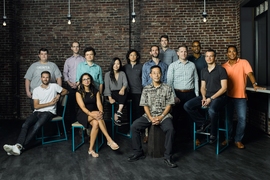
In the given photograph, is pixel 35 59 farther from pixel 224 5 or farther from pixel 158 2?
pixel 224 5

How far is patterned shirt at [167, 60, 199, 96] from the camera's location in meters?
4.75

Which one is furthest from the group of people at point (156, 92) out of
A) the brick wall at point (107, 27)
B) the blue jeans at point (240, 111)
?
the brick wall at point (107, 27)

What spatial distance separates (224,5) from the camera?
7.20 metres

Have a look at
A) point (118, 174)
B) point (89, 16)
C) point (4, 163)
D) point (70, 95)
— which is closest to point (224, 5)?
point (89, 16)

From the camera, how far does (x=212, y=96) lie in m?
4.36

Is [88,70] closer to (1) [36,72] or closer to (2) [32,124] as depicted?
(1) [36,72]

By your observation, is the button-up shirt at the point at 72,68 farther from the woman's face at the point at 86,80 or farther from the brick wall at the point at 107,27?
the brick wall at the point at 107,27

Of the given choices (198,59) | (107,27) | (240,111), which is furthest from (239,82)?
(107,27)

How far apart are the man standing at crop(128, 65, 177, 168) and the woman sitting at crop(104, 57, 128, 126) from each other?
41.9 inches

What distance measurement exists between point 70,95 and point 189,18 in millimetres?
3551

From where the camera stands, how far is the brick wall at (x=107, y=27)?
720cm

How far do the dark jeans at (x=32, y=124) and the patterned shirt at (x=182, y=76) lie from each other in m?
2.13

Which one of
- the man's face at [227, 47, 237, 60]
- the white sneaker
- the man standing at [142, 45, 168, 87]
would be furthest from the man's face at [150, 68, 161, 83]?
the white sneaker

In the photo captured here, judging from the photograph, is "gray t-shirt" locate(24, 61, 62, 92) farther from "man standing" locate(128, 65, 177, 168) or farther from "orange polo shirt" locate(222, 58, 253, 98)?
"orange polo shirt" locate(222, 58, 253, 98)
